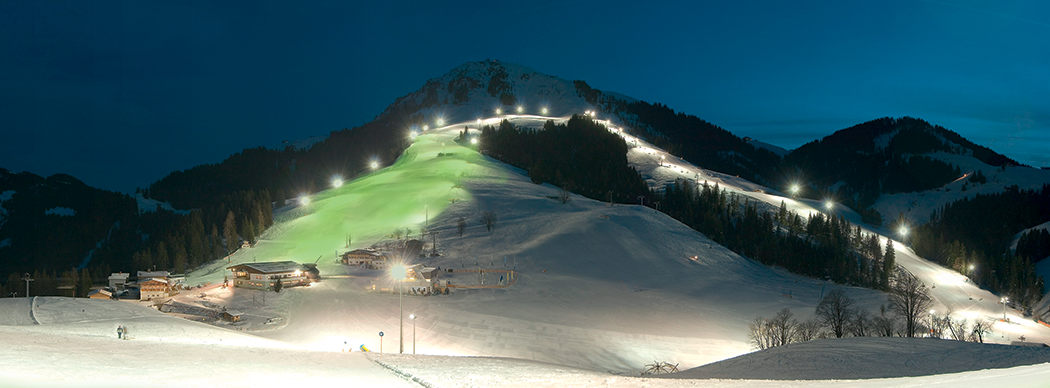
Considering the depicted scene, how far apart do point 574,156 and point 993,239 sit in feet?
317

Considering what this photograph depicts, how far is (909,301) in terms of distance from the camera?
48.5 m

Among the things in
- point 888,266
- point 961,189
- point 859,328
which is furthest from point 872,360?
point 961,189

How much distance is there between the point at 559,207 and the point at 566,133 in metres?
53.2

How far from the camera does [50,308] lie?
29.4 metres

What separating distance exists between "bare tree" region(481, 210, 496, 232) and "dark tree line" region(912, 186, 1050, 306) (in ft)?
229

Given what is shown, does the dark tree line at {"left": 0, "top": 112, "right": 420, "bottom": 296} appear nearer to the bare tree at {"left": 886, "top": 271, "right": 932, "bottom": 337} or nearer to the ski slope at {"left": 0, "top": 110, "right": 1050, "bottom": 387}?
the ski slope at {"left": 0, "top": 110, "right": 1050, "bottom": 387}

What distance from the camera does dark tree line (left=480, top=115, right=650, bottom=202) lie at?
105500 millimetres

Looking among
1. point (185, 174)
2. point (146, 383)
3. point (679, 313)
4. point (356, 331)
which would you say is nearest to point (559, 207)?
point (679, 313)

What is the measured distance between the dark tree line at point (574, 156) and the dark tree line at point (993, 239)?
51.3m

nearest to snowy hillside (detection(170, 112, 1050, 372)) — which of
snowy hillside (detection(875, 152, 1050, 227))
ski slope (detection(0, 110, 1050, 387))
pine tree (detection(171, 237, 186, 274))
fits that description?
ski slope (detection(0, 110, 1050, 387))

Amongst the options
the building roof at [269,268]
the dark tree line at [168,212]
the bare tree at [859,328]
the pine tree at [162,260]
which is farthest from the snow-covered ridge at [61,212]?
the bare tree at [859,328]

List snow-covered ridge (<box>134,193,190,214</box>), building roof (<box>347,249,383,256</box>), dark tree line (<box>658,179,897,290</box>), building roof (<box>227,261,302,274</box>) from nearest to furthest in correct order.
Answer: building roof (<box>227,261,302,274</box>)
building roof (<box>347,249,383,256</box>)
dark tree line (<box>658,179,897,290</box>)
snow-covered ridge (<box>134,193,190,214</box>)

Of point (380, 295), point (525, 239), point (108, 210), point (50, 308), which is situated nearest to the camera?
point (50, 308)

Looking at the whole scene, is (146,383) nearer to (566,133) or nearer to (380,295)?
(380,295)
